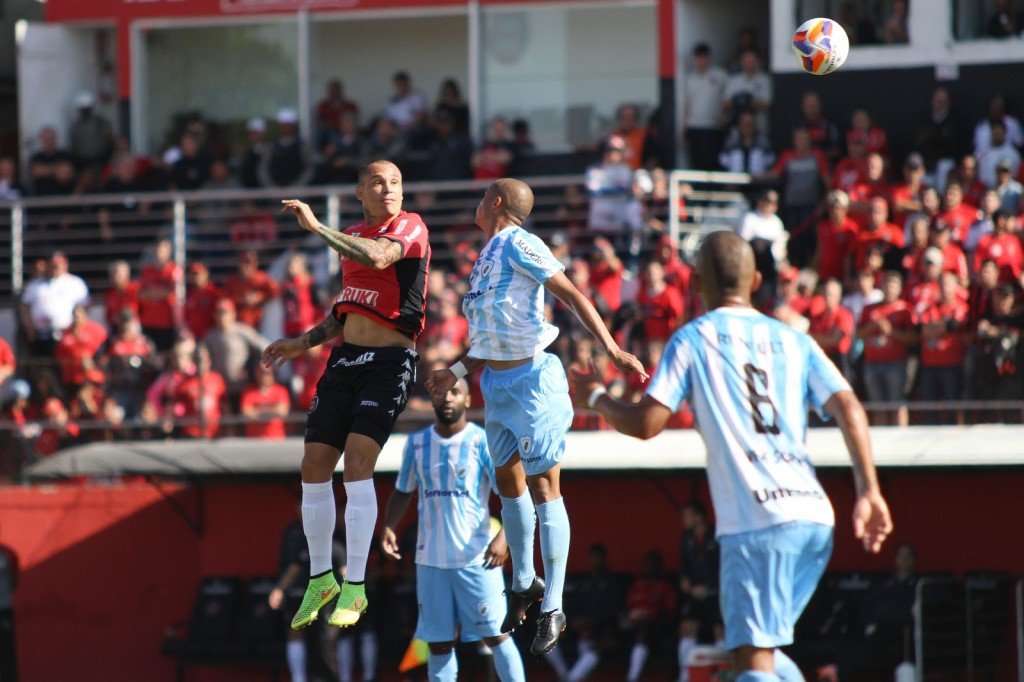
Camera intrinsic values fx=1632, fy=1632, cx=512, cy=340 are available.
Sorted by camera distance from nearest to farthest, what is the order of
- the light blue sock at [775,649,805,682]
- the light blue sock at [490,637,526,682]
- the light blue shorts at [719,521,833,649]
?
the light blue shorts at [719,521,833,649]
the light blue sock at [775,649,805,682]
the light blue sock at [490,637,526,682]

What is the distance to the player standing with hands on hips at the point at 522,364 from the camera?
8.43m

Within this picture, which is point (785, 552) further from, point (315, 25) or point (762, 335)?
point (315, 25)

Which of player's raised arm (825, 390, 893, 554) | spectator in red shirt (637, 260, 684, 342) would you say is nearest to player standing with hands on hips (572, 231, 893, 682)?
player's raised arm (825, 390, 893, 554)

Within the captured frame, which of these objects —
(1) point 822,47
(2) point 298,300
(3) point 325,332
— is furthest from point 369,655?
(3) point 325,332

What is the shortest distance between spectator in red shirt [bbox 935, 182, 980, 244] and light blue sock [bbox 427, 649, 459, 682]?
738 cm

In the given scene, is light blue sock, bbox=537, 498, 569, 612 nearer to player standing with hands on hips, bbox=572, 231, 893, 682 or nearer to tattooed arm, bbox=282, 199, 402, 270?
tattooed arm, bbox=282, 199, 402, 270

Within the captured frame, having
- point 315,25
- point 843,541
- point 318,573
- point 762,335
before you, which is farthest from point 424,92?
point 762,335

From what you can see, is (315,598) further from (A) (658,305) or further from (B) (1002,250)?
(B) (1002,250)

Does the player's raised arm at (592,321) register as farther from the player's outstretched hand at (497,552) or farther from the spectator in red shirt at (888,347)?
the spectator in red shirt at (888,347)

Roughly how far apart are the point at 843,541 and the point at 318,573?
8.17 meters

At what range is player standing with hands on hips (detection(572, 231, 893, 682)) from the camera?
6441 millimetres

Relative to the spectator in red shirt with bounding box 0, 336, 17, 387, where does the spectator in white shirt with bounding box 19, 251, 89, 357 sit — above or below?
above

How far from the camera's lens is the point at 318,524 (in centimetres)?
849

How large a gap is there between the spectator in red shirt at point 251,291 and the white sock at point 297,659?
3689mm
